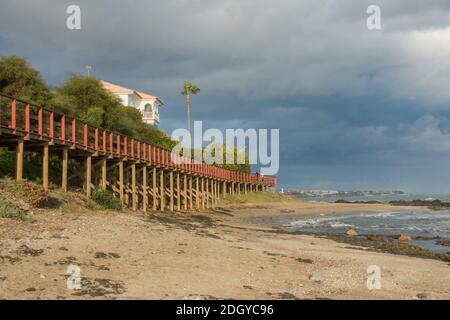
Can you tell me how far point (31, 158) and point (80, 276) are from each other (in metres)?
21.8

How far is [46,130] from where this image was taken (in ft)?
76.3

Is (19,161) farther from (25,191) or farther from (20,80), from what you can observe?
(20,80)

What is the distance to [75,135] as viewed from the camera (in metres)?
24.1

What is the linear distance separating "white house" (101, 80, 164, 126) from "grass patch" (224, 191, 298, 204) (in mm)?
24116

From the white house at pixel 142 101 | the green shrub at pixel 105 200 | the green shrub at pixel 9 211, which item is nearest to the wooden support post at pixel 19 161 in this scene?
the green shrub at pixel 9 211

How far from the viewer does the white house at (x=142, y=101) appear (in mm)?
81812

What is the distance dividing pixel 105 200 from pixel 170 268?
1371 centimetres

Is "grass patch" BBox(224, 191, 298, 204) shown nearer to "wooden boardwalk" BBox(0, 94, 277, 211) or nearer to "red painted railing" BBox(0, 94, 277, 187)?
"wooden boardwalk" BBox(0, 94, 277, 211)

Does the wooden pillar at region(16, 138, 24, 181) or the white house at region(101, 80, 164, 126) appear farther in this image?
the white house at region(101, 80, 164, 126)

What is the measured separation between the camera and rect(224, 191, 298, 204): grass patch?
61.9 m

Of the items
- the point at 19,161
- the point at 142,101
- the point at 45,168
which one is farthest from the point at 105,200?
the point at 142,101

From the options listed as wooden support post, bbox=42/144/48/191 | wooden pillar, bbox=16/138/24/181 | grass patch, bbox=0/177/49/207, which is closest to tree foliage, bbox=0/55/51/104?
wooden support post, bbox=42/144/48/191

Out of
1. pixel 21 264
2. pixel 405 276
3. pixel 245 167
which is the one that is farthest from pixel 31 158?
pixel 245 167
